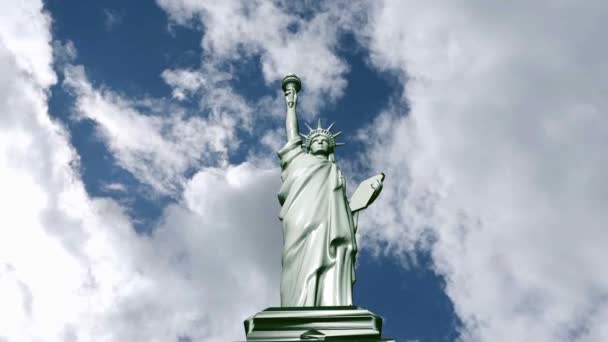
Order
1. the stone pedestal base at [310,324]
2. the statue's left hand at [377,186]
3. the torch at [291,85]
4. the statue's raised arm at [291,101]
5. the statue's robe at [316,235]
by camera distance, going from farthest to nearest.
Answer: the torch at [291,85] → the statue's raised arm at [291,101] → the statue's left hand at [377,186] → the statue's robe at [316,235] → the stone pedestal base at [310,324]

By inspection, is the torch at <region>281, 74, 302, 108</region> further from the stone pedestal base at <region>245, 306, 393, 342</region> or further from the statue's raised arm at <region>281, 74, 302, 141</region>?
the stone pedestal base at <region>245, 306, 393, 342</region>

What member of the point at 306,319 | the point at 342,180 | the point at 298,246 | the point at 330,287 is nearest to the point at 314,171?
the point at 342,180

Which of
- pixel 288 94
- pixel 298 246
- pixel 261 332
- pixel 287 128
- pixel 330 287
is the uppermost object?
pixel 288 94

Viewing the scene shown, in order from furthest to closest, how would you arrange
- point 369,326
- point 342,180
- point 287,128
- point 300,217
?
point 287,128, point 342,180, point 300,217, point 369,326

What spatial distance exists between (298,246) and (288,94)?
13.4 ft

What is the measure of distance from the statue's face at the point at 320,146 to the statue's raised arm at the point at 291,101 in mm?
395

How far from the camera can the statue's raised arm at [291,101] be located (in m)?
14.0

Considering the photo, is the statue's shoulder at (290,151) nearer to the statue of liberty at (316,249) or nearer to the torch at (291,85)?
the statue of liberty at (316,249)

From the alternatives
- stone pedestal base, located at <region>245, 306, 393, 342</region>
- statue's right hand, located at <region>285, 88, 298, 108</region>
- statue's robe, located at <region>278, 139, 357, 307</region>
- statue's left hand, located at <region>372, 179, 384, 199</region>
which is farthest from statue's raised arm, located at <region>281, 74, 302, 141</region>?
stone pedestal base, located at <region>245, 306, 393, 342</region>

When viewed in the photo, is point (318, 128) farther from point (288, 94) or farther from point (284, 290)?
point (284, 290)

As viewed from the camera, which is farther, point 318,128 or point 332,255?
point 318,128

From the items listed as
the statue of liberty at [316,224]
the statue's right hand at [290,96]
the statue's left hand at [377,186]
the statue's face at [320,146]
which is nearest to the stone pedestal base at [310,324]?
the statue of liberty at [316,224]

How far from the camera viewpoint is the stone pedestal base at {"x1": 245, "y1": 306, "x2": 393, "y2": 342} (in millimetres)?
9391

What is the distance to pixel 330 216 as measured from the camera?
1207 centimetres
